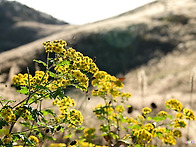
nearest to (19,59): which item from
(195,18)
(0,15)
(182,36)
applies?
(182,36)

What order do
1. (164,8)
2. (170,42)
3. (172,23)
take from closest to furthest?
(170,42) → (172,23) → (164,8)

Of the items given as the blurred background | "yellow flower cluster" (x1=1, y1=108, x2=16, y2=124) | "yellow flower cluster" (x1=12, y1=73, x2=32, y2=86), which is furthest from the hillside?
"yellow flower cluster" (x1=1, y1=108, x2=16, y2=124)

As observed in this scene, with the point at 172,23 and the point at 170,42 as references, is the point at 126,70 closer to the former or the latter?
the point at 170,42

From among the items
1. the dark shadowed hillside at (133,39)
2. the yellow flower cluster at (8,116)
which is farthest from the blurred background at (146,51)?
the yellow flower cluster at (8,116)

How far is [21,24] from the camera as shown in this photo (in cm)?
1842

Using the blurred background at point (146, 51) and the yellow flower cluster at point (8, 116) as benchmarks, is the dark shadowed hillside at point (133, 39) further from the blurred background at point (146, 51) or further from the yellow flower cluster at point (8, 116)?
the yellow flower cluster at point (8, 116)

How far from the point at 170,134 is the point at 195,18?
1086 cm

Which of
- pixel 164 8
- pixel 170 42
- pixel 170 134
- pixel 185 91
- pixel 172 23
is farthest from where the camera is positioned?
pixel 164 8

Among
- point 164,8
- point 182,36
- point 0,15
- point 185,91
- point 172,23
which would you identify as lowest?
point 185,91

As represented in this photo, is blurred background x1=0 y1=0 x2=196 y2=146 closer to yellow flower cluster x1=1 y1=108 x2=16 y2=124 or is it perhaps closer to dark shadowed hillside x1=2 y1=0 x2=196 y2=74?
dark shadowed hillside x1=2 y1=0 x2=196 y2=74

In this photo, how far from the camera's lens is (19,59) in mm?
9430

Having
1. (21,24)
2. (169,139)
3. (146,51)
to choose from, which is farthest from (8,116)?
(21,24)

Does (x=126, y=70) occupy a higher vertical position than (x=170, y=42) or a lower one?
lower

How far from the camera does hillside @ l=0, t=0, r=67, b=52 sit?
53.2 ft
